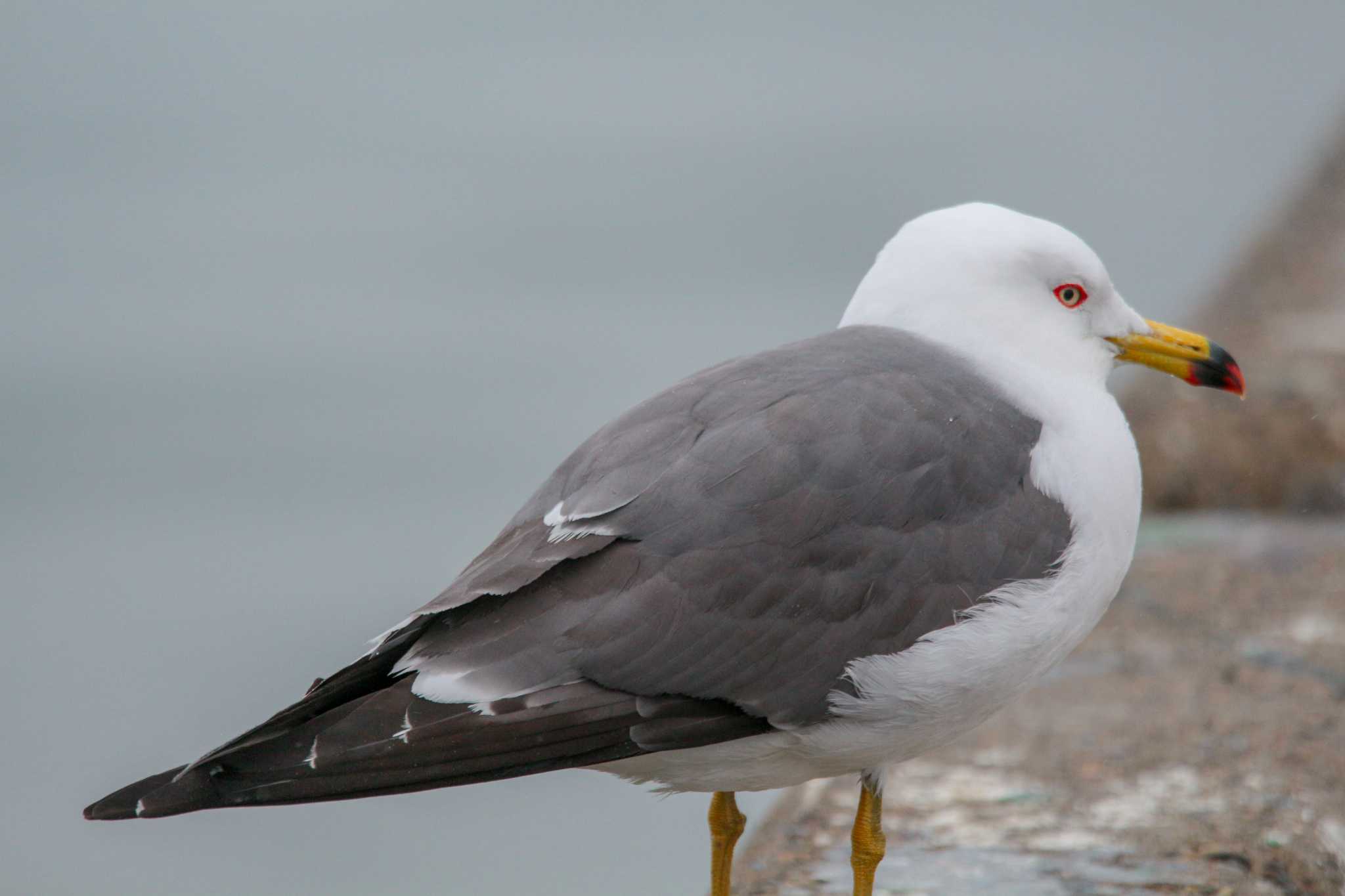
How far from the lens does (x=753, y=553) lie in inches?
129

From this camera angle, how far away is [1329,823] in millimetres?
3936

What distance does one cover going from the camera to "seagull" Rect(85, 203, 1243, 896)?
3.12 meters

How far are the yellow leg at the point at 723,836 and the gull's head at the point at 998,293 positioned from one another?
1136 millimetres

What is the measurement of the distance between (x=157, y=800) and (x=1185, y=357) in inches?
103

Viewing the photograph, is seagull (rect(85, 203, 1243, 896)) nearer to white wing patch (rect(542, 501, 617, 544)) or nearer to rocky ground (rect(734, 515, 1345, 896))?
white wing patch (rect(542, 501, 617, 544))

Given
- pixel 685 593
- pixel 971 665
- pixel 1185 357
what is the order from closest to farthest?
1. pixel 685 593
2. pixel 971 665
3. pixel 1185 357

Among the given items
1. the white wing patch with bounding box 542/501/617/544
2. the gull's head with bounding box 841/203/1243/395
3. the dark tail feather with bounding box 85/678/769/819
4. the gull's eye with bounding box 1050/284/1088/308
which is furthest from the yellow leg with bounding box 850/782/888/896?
the gull's eye with bounding box 1050/284/1088/308

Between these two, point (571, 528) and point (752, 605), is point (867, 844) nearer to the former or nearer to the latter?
point (752, 605)

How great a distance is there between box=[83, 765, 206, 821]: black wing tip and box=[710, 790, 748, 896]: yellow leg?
1.22m

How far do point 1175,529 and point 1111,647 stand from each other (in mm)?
917

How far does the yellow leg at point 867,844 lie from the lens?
12.0 feet

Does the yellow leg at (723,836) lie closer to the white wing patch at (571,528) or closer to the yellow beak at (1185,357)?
the white wing patch at (571,528)

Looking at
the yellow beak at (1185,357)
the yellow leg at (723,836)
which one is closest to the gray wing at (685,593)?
the yellow leg at (723,836)

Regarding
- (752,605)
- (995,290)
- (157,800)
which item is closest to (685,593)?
(752,605)
